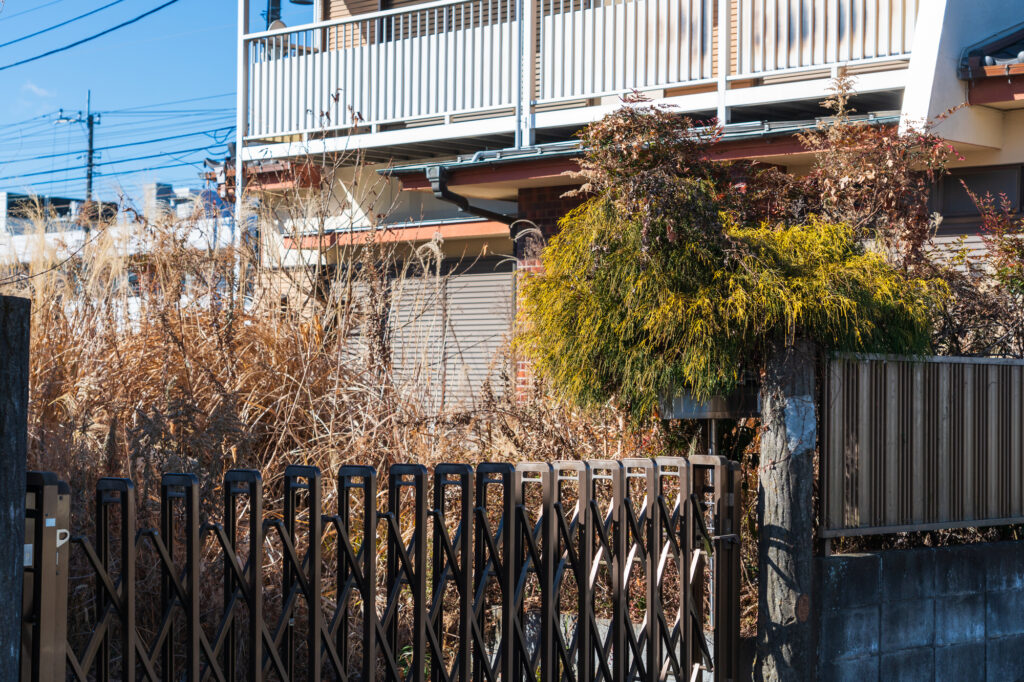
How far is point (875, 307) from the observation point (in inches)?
196

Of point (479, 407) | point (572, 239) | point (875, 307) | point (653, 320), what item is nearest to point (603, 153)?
point (572, 239)

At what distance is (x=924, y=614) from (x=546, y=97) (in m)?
6.58

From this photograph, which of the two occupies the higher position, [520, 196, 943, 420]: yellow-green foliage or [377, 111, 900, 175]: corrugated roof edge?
[377, 111, 900, 175]: corrugated roof edge

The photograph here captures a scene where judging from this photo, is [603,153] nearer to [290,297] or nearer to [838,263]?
[838,263]

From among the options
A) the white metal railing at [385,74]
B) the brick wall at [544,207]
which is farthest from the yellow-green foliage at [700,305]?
the white metal railing at [385,74]

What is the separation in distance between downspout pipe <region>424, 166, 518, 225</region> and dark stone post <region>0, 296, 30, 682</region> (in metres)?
7.59

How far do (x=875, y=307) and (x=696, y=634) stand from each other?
1671mm

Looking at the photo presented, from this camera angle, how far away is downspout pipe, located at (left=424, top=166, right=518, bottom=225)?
991 cm

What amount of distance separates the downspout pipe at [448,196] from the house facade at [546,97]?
0.06 feet

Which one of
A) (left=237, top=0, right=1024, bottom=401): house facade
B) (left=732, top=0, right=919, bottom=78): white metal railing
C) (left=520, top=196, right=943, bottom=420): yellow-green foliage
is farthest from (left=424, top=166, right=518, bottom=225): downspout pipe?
(left=520, top=196, right=943, bottom=420): yellow-green foliage

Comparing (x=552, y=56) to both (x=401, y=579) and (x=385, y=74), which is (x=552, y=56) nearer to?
(x=385, y=74)

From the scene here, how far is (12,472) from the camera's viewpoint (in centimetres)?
243

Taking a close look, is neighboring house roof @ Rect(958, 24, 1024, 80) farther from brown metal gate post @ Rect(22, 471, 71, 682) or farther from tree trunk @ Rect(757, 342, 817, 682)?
brown metal gate post @ Rect(22, 471, 71, 682)

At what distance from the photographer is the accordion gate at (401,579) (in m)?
2.84
